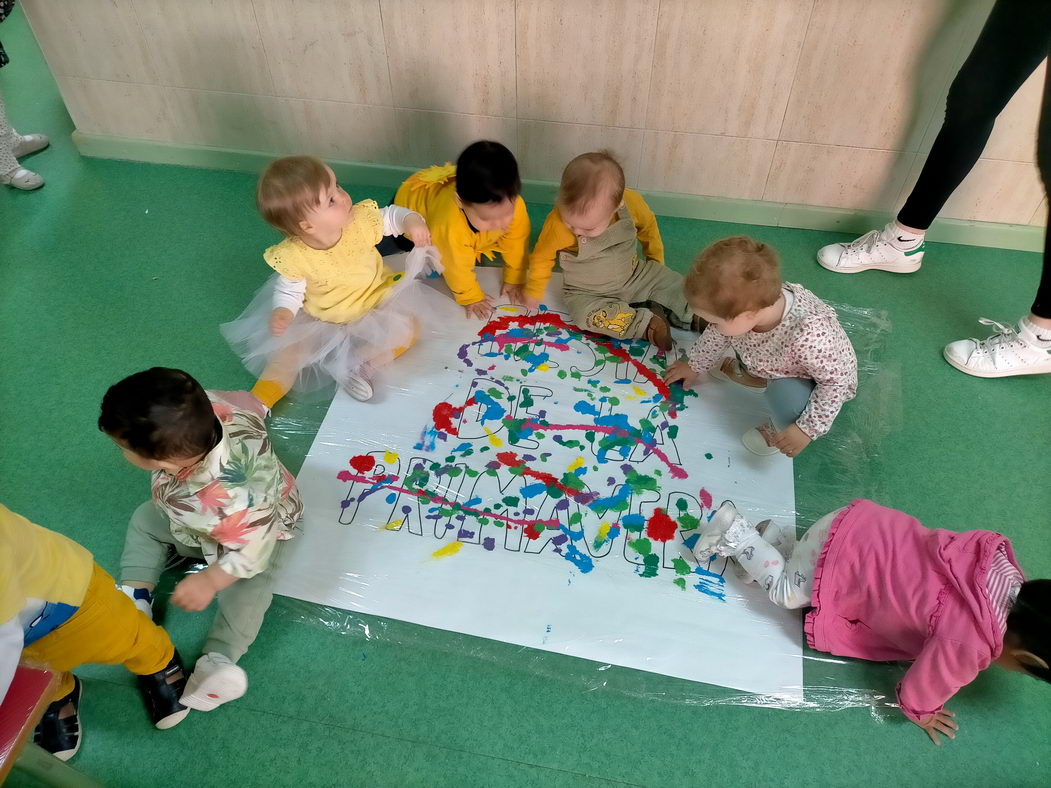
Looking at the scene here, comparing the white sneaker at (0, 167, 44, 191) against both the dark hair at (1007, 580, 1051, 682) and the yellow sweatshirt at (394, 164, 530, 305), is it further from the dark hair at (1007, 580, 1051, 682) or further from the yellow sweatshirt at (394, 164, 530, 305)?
the dark hair at (1007, 580, 1051, 682)

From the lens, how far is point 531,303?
1691 millimetres

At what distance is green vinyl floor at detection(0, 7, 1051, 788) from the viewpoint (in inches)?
42.5

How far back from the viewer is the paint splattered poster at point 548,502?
1.18 metres

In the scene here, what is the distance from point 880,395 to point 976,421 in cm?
20

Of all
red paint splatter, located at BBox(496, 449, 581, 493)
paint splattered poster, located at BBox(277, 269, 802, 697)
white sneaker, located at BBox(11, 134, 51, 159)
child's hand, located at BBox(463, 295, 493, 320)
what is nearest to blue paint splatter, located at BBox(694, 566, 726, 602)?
paint splattered poster, located at BBox(277, 269, 802, 697)

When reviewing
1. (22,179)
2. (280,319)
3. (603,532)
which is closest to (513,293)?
(280,319)

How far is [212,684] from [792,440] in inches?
43.3

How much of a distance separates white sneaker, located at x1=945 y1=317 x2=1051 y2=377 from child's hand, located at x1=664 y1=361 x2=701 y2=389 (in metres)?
0.62

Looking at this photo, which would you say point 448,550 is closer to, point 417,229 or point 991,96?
point 417,229

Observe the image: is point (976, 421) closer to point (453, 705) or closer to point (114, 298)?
point (453, 705)

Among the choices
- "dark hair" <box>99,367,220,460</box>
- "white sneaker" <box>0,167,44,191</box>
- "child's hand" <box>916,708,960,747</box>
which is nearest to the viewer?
"dark hair" <box>99,367,220,460</box>

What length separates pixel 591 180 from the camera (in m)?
1.36

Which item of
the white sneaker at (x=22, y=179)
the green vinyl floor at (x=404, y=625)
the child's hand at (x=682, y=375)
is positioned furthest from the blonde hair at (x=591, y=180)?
the white sneaker at (x=22, y=179)

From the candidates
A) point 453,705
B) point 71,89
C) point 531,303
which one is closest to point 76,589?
point 453,705
